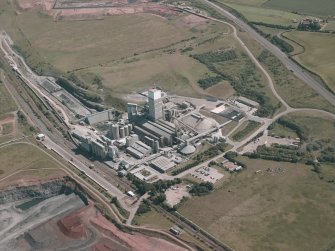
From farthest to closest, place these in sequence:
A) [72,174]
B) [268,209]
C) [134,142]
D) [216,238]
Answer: [134,142] < [72,174] < [268,209] < [216,238]

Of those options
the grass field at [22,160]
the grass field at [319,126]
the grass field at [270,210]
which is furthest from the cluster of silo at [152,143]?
the grass field at [319,126]

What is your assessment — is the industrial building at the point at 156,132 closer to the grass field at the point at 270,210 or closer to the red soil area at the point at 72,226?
the grass field at the point at 270,210

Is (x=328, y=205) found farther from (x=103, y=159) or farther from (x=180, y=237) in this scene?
(x=103, y=159)

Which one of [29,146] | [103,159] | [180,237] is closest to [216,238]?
[180,237]

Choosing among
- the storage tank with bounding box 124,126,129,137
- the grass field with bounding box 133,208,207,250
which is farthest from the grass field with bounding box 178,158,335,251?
the storage tank with bounding box 124,126,129,137

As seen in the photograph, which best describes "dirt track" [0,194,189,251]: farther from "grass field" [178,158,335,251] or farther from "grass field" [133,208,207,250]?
"grass field" [178,158,335,251]

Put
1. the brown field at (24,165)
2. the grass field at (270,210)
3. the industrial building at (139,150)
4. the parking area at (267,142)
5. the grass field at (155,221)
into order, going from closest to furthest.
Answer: the grass field at (270,210) → the grass field at (155,221) → the brown field at (24,165) → the industrial building at (139,150) → the parking area at (267,142)

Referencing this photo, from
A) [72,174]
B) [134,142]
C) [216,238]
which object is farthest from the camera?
[134,142]

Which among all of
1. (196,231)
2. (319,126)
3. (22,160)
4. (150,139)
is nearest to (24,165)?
(22,160)
